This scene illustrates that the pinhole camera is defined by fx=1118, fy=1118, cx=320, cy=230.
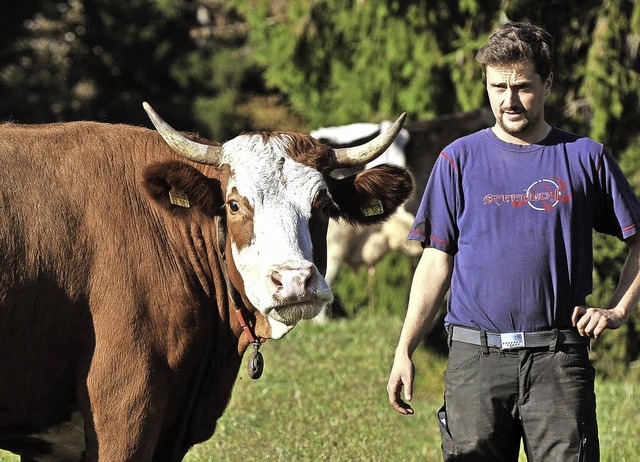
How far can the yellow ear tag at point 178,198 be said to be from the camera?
5031mm

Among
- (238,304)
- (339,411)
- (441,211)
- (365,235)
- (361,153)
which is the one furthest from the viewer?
(365,235)

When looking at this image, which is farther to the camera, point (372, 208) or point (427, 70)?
point (427, 70)

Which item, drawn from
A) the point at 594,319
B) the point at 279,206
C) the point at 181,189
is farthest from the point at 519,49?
the point at 181,189

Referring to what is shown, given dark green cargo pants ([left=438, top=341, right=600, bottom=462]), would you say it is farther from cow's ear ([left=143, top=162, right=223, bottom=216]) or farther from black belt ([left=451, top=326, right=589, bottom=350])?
cow's ear ([left=143, top=162, right=223, bottom=216])

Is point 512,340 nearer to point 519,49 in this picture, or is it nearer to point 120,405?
point 519,49

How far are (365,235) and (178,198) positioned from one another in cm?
879

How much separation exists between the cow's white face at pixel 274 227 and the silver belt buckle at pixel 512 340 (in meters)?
0.85

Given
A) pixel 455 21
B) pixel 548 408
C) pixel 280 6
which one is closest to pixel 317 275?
pixel 548 408

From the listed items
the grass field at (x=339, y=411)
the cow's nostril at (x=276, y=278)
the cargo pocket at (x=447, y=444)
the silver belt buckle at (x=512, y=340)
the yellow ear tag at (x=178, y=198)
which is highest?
the yellow ear tag at (x=178, y=198)

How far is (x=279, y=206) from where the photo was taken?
16.0 ft

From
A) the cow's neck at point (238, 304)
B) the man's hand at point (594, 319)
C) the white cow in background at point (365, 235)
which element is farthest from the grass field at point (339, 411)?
the man's hand at point (594, 319)

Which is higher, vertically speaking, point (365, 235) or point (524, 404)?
point (365, 235)

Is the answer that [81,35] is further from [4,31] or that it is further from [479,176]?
[479,176]

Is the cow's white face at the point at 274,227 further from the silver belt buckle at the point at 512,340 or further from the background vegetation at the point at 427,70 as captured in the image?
the background vegetation at the point at 427,70
